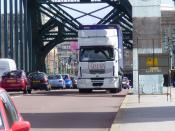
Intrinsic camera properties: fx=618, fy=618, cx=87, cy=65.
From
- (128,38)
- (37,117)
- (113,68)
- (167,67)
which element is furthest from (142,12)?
(128,38)

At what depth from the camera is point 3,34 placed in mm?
61594

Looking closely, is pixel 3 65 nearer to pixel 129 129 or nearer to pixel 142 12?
pixel 142 12

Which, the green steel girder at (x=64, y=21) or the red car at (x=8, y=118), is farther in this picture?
the green steel girder at (x=64, y=21)

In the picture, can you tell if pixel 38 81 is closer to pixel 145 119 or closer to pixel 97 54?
pixel 97 54

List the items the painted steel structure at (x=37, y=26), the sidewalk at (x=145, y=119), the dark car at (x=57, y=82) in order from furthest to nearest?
the painted steel structure at (x=37, y=26) < the dark car at (x=57, y=82) < the sidewalk at (x=145, y=119)

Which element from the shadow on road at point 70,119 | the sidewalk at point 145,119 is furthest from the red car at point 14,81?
the shadow on road at point 70,119

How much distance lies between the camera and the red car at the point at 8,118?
6570 millimetres

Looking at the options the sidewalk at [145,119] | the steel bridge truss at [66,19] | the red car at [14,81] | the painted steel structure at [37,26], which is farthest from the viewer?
the steel bridge truss at [66,19]

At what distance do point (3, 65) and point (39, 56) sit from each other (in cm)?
3464

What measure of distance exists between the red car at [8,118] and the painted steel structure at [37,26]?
5259cm

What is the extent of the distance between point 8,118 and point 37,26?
227 ft

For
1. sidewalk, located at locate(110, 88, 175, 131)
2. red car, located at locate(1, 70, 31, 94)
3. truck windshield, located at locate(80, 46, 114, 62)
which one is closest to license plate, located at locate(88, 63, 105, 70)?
truck windshield, located at locate(80, 46, 114, 62)

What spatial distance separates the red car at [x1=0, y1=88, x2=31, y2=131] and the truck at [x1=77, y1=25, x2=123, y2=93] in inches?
1226

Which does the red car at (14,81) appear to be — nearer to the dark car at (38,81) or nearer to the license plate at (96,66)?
the license plate at (96,66)
